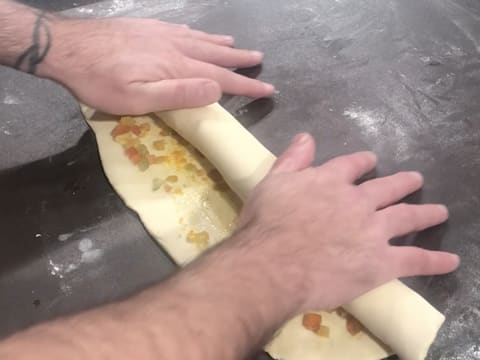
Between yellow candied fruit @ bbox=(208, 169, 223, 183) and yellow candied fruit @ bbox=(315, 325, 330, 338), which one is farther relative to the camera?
yellow candied fruit @ bbox=(208, 169, 223, 183)

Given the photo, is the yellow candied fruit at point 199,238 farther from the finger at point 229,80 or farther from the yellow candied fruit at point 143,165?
the finger at point 229,80

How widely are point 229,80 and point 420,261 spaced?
0.52 meters

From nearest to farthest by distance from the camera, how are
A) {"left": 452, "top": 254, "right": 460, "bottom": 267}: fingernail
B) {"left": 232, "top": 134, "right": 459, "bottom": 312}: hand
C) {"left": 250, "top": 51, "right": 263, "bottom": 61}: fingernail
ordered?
1. {"left": 232, "top": 134, "right": 459, "bottom": 312}: hand
2. {"left": 452, "top": 254, "right": 460, "bottom": 267}: fingernail
3. {"left": 250, "top": 51, "right": 263, "bottom": 61}: fingernail

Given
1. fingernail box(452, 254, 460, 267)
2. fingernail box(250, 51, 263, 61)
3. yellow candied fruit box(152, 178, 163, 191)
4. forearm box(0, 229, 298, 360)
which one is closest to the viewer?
forearm box(0, 229, 298, 360)

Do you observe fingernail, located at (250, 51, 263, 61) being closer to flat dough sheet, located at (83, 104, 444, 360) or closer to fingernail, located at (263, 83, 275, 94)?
fingernail, located at (263, 83, 275, 94)

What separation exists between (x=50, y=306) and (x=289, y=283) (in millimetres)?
402

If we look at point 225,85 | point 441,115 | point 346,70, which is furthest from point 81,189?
point 441,115

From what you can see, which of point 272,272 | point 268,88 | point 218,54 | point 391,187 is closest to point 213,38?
point 218,54

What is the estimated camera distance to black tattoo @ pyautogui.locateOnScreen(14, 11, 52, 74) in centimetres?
114

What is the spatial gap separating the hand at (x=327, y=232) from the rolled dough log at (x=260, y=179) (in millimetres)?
28

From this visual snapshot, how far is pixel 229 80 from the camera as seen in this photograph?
114 centimetres

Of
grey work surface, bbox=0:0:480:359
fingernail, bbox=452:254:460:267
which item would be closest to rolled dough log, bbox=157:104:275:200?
grey work surface, bbox=0:0:480:359

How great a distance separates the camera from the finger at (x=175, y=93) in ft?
3.45

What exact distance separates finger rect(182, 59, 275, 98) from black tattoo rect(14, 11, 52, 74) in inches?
11.3
